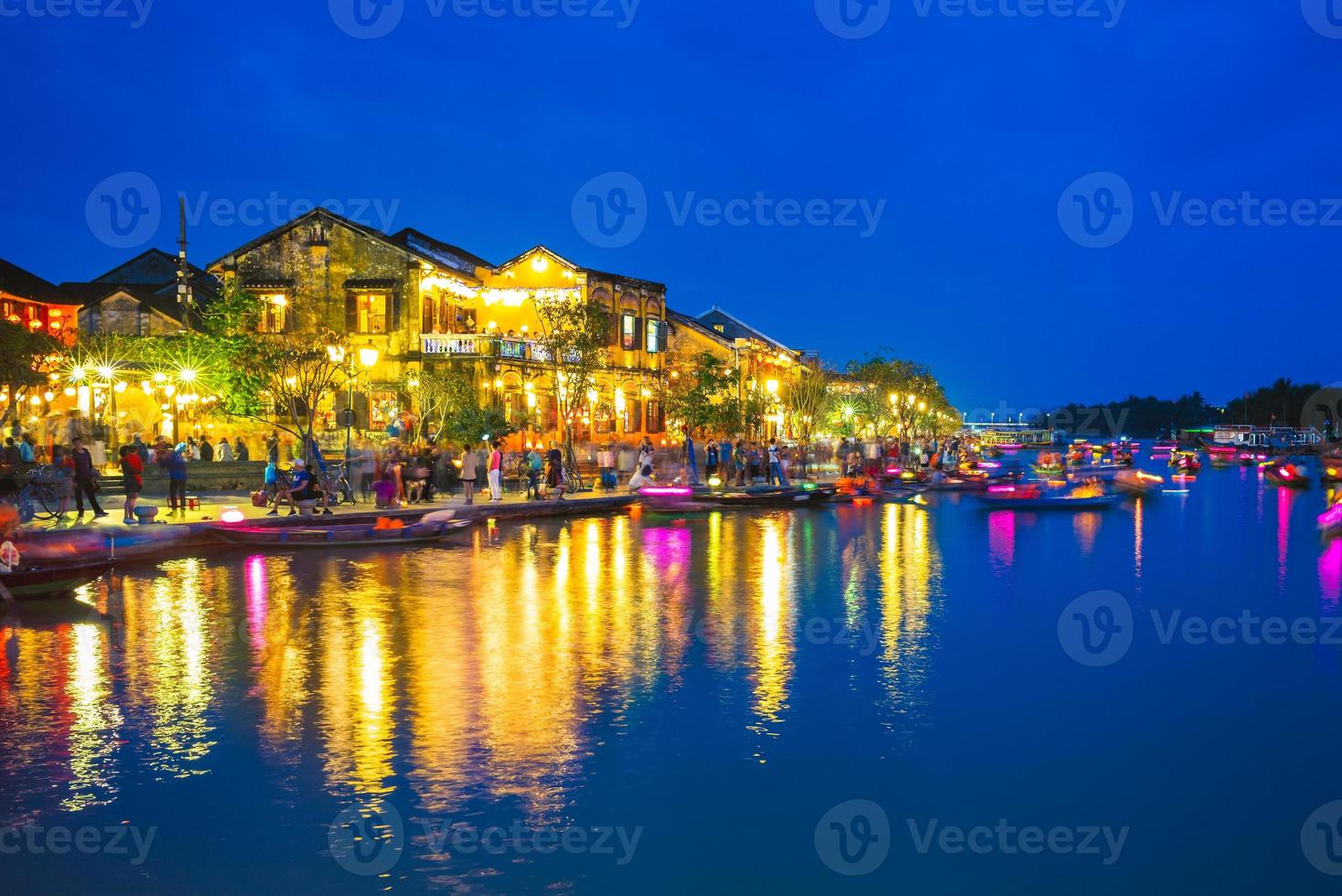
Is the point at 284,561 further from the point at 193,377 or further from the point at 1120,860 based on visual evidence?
the point at 193,377

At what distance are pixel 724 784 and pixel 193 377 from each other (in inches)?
1467

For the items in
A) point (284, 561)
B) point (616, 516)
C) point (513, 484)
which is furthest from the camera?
point (513, 484)

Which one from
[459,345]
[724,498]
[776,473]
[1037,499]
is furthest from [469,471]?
[1037,499]

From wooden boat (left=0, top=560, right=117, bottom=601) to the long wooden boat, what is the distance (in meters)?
28.0

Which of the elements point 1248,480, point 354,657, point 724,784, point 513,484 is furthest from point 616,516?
point 1248,480

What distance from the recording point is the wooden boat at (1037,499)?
37.4 m

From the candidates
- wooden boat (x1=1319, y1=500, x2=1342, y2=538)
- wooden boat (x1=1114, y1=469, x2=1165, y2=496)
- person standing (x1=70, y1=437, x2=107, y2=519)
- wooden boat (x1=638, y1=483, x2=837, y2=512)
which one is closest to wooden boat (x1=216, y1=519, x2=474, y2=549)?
person standing (x1=70, y1=437, x2=107, y2=519)

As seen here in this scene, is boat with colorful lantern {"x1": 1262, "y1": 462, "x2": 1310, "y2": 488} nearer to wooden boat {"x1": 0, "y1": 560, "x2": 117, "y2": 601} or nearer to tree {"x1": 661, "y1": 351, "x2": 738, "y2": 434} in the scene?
tree {"x1": 661, "y1": 351, "x2": 738, "y2": 434}

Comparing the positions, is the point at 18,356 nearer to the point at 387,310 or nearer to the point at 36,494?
the point at 36,494

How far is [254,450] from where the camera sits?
46.4m

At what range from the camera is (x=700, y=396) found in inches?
2247

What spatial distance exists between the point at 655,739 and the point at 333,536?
1560 centimetres

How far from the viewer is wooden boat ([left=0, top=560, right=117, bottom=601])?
1549cm

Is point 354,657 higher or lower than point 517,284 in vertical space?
lower
